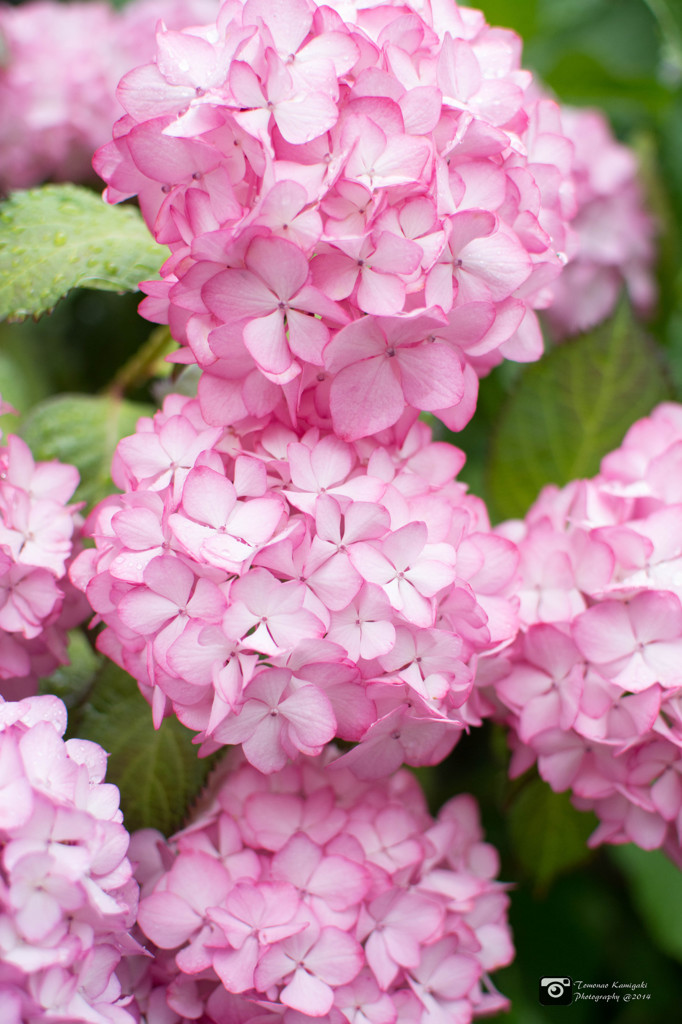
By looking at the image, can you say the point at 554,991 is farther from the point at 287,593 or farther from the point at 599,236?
the point at 599,236

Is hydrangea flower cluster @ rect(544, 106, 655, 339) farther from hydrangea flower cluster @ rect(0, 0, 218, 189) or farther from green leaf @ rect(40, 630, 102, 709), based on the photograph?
green leaf @ rect(40, 630, 102, 709)

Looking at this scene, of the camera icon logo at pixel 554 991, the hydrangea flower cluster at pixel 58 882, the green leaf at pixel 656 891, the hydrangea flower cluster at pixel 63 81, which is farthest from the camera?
the hydrangea flower cluster at pixel 63 81

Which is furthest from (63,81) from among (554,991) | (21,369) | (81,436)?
(554,991)

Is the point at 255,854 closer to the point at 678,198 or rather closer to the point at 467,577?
the point at 467,577

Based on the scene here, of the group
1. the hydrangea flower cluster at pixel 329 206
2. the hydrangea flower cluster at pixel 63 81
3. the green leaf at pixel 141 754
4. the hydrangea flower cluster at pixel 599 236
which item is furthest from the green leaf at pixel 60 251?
the hydrangea flower cluster at pixel 599 236

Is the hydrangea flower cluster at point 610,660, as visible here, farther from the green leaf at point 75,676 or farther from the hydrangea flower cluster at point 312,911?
the green leaf at point 75,676

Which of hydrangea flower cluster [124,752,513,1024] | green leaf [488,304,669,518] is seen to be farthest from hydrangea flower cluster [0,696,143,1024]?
green leaf [488,304,669,518]

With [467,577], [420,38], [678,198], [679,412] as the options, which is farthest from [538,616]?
[678,198]
